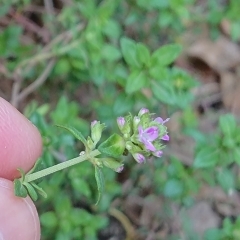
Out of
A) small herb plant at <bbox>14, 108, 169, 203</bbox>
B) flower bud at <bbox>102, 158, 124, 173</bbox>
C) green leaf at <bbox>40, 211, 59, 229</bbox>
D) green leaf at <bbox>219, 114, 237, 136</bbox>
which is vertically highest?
small herb plant at <bbox>14, 108, 169, 203</bbox>

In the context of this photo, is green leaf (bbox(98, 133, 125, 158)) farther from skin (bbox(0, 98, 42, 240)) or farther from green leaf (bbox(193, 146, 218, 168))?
green leaf (bbox(193, 146, 218, 168))

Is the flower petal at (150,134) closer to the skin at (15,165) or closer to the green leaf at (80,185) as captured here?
the skin at (15,165)

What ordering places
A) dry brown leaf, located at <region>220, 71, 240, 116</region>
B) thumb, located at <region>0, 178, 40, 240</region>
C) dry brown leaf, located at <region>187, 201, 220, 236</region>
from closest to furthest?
1. thumb, located at <region>0, 178, 40, 240</region>
2. dry brown leaf, located at <region>187, 201, 220, 236</region>
3. dry brown leaf, located at <region>220, 71, 240, 116</region>

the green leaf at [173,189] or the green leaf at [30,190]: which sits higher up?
the green leaf at [30,190]

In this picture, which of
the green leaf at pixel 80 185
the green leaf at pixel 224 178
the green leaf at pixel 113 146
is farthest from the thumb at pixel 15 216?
the green leaf at pixel 224 178

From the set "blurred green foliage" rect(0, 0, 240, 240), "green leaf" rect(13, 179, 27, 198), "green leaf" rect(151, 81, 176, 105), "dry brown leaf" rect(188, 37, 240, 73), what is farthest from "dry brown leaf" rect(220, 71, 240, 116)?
"green leaf" rect(13, 179, 27, 198)

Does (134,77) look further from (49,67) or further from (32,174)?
(32,174)

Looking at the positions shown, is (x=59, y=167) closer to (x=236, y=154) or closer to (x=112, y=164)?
(x=112, y=164)
